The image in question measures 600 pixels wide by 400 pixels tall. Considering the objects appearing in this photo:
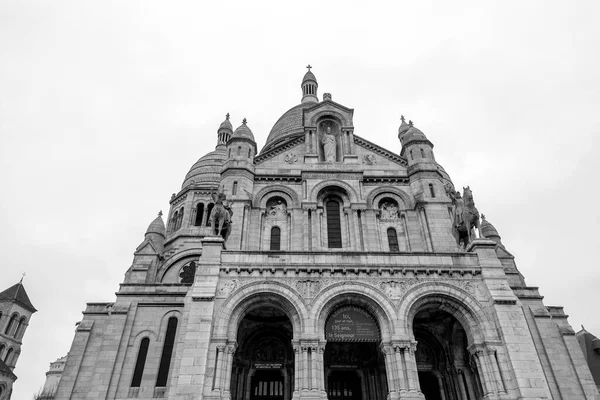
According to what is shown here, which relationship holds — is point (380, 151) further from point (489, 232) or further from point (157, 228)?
point (157, 228)

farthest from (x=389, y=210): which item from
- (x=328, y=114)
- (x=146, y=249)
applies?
(x=146, y=249)

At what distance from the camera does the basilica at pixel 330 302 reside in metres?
16.4

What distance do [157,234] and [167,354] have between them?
11087mm

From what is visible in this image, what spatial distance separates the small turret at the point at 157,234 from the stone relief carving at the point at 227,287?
15258 millimetres

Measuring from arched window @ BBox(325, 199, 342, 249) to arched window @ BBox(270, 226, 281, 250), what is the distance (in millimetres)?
2908

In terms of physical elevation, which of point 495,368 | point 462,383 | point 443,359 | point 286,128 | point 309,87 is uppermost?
point 309,87

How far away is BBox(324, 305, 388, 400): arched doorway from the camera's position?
17734 mm

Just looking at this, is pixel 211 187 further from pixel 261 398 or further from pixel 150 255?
pixel 261 398

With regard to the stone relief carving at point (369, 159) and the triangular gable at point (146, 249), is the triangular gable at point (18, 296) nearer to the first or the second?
the triangular gable at point (146, 249)

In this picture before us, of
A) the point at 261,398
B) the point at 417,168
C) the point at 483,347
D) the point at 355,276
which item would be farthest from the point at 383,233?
the point at 261,398

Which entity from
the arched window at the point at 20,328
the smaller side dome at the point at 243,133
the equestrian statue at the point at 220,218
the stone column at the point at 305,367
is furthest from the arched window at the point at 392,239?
the arched window at the point at 20,328

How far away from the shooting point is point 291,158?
90.9 feet

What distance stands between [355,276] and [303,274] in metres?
2.26

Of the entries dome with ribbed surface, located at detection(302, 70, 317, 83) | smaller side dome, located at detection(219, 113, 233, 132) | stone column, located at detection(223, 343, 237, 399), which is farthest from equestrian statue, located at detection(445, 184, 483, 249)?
dome with ribbed surface, located at detection(302, 70, 317, 83)
